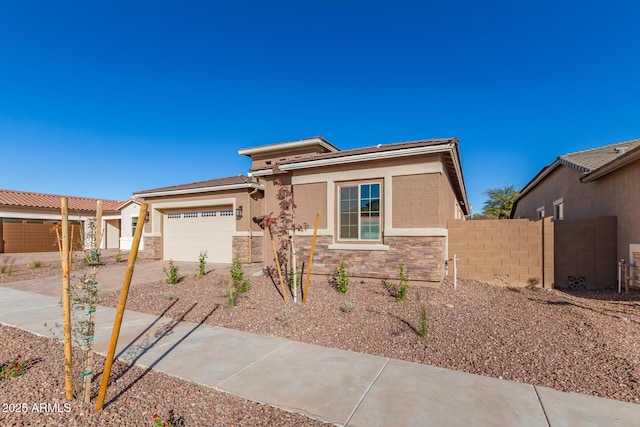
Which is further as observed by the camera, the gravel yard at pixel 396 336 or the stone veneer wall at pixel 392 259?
the stone veneer wall at pixel 392 259

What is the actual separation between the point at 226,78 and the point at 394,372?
1401 cm

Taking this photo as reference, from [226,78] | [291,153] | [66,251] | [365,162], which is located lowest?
[66,251]

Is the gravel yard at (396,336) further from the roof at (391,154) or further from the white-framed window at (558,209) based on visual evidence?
the white-framed window at (558,209)

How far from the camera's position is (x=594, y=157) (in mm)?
11602

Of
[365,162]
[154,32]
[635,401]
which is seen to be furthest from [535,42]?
[154,32]

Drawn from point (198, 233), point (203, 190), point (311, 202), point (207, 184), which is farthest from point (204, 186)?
point (311, 202)

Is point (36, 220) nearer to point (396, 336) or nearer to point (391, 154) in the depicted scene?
point (391, 154)

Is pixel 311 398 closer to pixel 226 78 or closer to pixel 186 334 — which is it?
pixel 186 334

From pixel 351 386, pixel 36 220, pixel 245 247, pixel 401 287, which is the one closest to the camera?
pixel 351 386

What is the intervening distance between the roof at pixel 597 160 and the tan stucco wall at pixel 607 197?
23 centimetres

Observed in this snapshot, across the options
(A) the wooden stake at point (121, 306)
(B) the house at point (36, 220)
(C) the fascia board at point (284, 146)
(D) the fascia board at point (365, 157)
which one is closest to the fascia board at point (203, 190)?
(D) the fascia board at point (365, 157)

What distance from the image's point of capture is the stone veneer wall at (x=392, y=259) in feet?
26.7

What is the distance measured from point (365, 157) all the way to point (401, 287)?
368 centimetres

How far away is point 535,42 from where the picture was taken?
11.3 metres
